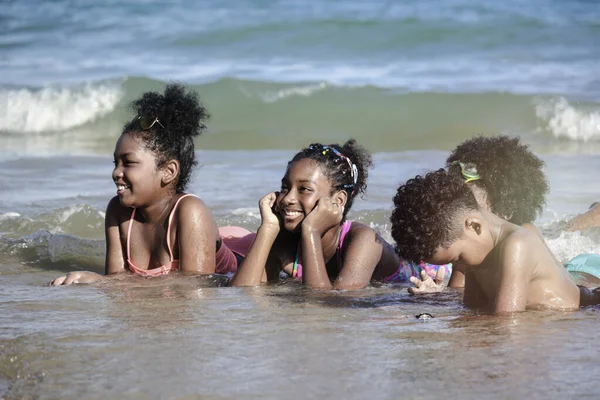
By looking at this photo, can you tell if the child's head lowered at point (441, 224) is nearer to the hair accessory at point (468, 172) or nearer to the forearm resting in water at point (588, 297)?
the hair accessory at point (468, 172)

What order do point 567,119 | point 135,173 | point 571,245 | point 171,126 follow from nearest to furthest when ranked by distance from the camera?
point 135,173 < point 171,126 < point 571,245 < point 567,119

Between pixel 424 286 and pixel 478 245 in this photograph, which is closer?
pixel 478 245

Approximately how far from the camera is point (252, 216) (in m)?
8.22

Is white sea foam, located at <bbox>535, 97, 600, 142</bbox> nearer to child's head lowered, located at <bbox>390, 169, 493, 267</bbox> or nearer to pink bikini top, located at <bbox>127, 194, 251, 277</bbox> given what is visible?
pink bikini top, located at <bbox>127, 194, 251, 277</bbox>

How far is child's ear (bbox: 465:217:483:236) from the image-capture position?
4.54m

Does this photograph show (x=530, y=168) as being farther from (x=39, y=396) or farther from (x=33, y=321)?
(x=39, y=396)

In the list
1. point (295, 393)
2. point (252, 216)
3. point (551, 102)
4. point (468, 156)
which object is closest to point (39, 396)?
point (295, 393)

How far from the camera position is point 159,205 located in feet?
19.2

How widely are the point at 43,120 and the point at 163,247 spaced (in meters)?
9.96

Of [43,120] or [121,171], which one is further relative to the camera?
[43,120]

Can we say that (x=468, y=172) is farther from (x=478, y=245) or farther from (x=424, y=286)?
(x=478, y=245)

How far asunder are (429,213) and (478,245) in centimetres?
29

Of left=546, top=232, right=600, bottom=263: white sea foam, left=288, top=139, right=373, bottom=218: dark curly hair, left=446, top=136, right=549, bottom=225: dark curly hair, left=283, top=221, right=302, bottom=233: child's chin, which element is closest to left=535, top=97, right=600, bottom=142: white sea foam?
left=546, top=232, right=600, bottom=263: white sea foam

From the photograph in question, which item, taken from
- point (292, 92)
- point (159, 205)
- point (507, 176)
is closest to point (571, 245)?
point (507, 176)
